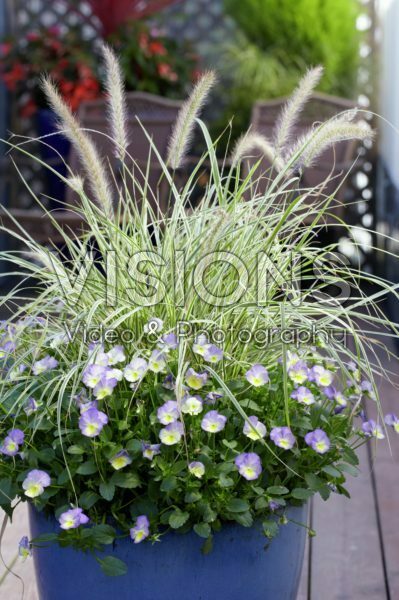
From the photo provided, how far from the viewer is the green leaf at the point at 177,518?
4.60 ft

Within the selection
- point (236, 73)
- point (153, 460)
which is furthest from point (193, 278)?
point (236, 73)

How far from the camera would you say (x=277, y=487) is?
1.48 meters

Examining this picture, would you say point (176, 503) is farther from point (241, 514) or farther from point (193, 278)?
point (193, 278)

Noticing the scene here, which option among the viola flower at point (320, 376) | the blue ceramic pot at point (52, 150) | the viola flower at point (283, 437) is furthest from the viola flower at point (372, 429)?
the blue ceramic pot at point (52, 150)

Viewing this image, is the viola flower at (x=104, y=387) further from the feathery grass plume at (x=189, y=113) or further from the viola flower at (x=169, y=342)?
the feathery grass plume at (x=189, y=113)

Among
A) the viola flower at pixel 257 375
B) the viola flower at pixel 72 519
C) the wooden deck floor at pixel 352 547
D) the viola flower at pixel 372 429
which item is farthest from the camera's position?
the wooden deck floor at pixel 352 547

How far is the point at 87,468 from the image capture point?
4.71 ft

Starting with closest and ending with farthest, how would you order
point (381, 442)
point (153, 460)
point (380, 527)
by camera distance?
point (153, 460) < point (380, 527) < point (381, 442)

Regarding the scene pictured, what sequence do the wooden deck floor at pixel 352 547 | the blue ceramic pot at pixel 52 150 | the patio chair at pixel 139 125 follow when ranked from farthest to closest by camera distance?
the blue ceramic pot at pixel 52 150
the patio chair at pixel 139 125
the wooden deck floor at pixel 352 547

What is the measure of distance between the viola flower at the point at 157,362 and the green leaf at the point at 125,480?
171 mm

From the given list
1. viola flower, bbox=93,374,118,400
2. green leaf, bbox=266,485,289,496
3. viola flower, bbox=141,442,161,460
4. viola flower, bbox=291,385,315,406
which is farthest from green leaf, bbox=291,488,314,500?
viola flower, bbox=93,374,118,400

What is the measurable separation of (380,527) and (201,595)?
2.83 ft

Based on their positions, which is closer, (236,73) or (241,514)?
(241,514)

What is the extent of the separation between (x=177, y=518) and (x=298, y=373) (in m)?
0.33
